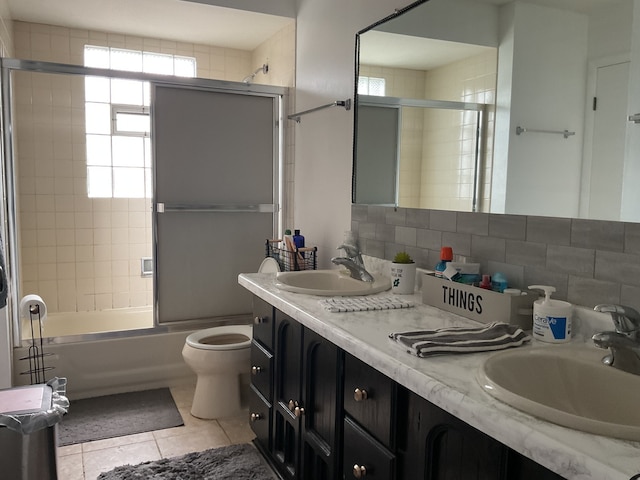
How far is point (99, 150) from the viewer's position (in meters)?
3.97

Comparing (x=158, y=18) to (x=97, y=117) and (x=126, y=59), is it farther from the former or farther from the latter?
(x=97, y=117)

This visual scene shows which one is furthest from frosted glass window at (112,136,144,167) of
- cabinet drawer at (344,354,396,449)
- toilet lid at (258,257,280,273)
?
cabinet drawer at (344,354,396,449)

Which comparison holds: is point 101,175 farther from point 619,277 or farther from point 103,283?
point 619,277

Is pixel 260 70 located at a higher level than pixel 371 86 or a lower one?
higher

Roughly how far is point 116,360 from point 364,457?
6.91ft

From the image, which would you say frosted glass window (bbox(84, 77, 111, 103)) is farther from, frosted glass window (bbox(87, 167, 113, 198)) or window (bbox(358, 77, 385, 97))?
window (bbox(358, 77, 385, 97))

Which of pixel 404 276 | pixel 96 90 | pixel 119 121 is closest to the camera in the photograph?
pixel 404 276

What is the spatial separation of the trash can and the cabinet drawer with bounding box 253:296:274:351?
0.77 metres

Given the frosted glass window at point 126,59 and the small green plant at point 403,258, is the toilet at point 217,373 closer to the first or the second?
the small green plant at point 403,258

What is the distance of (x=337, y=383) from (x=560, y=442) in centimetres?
83

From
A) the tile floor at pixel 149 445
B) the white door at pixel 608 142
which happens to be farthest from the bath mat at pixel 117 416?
the white door at pixel 608 142

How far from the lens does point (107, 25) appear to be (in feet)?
11.8

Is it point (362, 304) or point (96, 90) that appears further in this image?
point (96, 90)

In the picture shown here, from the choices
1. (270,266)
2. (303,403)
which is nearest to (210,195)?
(270,266)
